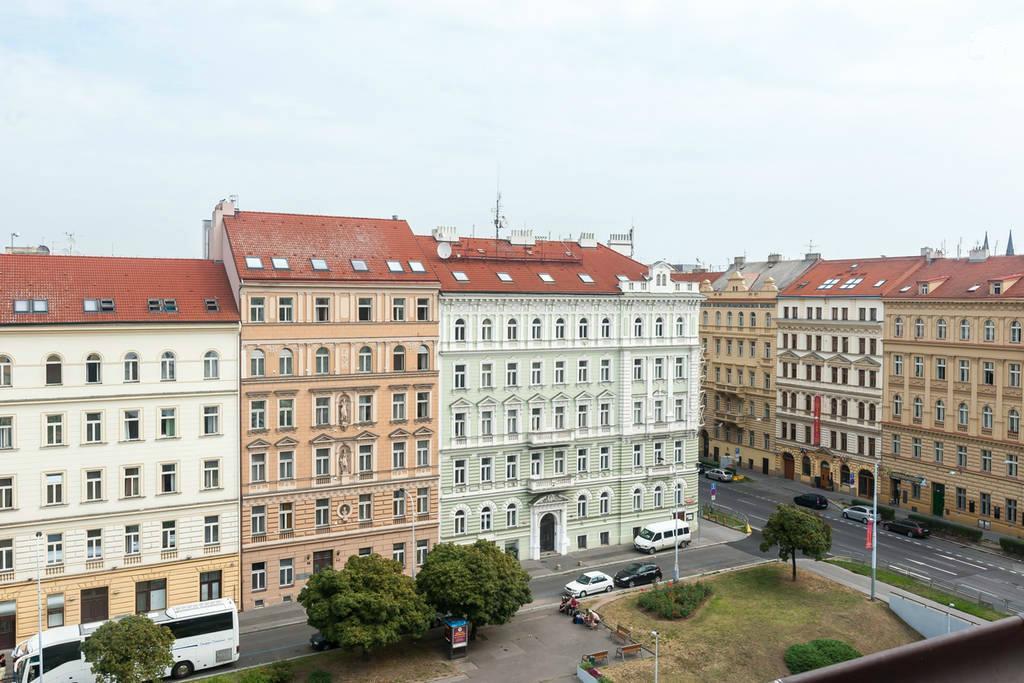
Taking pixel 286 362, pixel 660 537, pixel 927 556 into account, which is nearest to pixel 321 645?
pixel 286 362

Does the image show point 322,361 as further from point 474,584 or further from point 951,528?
point 951,528

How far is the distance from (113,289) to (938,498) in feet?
202

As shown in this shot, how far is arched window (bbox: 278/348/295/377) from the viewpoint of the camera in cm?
5070

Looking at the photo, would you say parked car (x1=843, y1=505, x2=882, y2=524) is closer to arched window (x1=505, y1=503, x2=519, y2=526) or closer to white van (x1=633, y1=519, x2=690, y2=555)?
white van (x1=633, y1=519, x2=690, y2=555)

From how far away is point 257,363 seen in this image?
50.2m

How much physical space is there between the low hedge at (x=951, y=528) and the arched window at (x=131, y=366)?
183 ft

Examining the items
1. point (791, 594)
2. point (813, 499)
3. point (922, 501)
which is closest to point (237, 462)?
point (791, 594)

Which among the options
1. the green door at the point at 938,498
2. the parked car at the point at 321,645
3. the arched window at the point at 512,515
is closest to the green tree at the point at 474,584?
the parked car at the point at 321,645

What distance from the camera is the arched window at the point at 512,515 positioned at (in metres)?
58.6

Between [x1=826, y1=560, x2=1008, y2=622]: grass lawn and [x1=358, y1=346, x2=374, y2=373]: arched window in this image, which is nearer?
[x1=826, y1=560, x2=1008, y2=622]: grass lawn

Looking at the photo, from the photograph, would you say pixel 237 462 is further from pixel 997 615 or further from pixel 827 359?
pixel 827 359

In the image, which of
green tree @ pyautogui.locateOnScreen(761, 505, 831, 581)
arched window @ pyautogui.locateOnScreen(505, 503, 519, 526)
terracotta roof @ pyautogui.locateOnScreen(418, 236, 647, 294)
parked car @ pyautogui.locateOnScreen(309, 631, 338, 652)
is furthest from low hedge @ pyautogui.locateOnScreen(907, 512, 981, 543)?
parked car @ pyautogui.locateOnScreen(309, 631, 338, 652)

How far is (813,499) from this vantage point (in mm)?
73375

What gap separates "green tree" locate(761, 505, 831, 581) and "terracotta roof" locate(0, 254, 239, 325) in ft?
110
